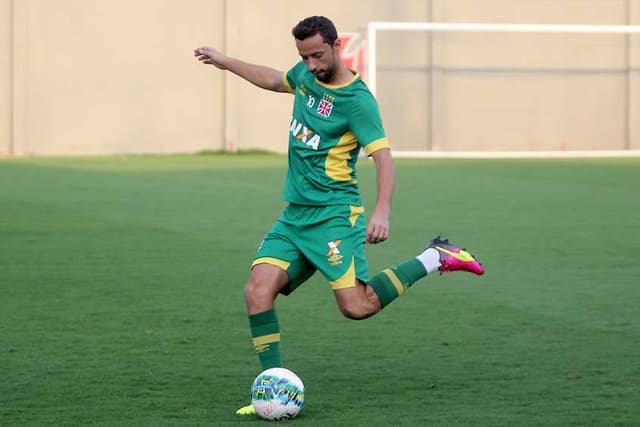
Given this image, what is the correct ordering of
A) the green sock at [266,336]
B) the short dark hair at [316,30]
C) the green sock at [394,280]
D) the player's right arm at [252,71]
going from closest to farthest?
the short dark hair at [316,30], the green sock at [266,336], the green sock at [394,280], the player's right arm at [252,71]

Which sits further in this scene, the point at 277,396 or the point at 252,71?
the point at 252,71

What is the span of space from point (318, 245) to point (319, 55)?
0.85m

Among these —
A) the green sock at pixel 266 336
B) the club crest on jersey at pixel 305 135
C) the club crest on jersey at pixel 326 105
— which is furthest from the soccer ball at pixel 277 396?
the club crest on jersey at pixel 326 105

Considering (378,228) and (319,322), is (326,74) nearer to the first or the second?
(378,228)

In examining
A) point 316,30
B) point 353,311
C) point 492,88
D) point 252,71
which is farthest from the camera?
point 492,88

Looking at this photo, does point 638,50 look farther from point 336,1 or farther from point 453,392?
point 453,392

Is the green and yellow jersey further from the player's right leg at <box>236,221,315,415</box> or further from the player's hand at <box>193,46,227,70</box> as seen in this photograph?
the player's hand at <box>193,46,227,70</box>

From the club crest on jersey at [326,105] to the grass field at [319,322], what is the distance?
1.29 metres

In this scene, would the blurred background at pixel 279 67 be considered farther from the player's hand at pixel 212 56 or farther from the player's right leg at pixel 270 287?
the player's right leg at pixel 270 287

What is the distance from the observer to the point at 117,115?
30906 mm

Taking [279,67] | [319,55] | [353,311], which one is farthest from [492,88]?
[319,55]

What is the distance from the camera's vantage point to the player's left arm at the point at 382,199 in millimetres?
6008

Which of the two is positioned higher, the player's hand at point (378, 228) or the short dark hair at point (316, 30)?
the short dark hair at point (316, 30)

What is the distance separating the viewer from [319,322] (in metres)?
8.59
